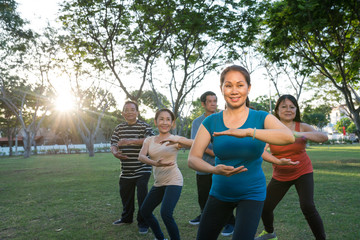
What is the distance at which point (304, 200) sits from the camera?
12.6 ft

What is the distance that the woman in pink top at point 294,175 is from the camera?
12.5 ft

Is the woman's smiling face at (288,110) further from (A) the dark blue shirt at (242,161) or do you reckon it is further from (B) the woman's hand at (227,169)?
(B) the woman's hand at (227,169)

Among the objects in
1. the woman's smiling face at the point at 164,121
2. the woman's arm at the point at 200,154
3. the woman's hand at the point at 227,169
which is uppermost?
the woman's smiling face at the point at 164,121

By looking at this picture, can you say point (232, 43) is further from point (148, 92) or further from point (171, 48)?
point (148, 92)

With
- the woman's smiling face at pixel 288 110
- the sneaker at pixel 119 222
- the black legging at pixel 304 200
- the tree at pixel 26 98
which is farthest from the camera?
the tree at pixel 26 98

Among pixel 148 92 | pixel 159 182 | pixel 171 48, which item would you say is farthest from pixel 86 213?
pixel 148 92

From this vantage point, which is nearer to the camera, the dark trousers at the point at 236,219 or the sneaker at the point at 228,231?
the dark trousers at the point at 236,219

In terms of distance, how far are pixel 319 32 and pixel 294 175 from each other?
11930 mm

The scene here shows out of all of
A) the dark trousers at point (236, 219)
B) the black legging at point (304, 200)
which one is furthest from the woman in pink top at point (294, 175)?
the dark trousers at point (236, 219)

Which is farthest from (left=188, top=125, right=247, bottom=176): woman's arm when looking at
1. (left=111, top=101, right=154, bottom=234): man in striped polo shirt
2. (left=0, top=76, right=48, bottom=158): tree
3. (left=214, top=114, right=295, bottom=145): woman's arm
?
(left=0, top=76, right=48, bottom=158): tree

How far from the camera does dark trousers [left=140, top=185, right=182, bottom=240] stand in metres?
3.98

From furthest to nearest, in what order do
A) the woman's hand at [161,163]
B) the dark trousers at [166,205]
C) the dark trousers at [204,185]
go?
the dark trousers at [204,185]
the woman's hand at [161,163]
the dark trousers at [166,205]

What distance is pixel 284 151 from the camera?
13.7 ft

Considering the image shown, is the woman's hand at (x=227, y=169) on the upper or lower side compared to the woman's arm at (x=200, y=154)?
lower
